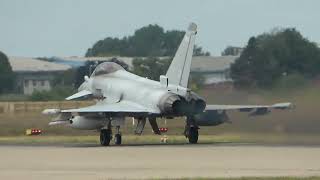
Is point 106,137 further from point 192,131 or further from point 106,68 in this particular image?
point 106,68

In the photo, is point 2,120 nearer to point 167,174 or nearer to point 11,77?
point 167,174

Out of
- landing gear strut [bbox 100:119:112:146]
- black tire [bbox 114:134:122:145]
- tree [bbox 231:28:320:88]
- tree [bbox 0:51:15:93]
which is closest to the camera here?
landing gear strut [bbox 100:119:112:146]

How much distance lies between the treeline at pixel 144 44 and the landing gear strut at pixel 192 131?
93894 mm

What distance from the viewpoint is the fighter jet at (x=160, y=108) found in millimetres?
46209

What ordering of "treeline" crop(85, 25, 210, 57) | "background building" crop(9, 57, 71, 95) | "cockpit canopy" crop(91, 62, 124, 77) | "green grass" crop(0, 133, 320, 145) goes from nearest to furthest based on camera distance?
"green grass" crop(0, 133, 320, 145)
"cockpit canopy" crop(91, 62, 124, 77)
"background building" crop(9, 57, 71, 95)
"treeline" crop(85, 25, 210, 57)

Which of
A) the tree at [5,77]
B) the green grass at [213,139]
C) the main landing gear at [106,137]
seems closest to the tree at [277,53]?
the green grass at [213,139]

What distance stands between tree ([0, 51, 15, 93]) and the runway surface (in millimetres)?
76234

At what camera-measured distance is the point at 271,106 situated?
45531mm

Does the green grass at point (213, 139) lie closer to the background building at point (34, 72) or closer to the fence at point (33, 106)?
the fence at point (33, 106)

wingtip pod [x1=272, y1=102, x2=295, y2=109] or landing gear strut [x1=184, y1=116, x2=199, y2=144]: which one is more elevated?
wingtip pod [x1=272, y1=102, x2=295, y2=109]

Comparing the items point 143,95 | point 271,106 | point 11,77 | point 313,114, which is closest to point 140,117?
point 143,95

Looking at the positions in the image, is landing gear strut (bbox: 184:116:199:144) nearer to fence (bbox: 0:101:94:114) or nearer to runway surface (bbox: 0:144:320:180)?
runway surface (bbox: 0:144:320:180)

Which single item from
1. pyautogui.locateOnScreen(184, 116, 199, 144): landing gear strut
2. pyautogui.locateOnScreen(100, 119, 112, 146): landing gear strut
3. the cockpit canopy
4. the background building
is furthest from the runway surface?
the background building

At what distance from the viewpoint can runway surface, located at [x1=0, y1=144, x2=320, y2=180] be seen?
28.1 meters
